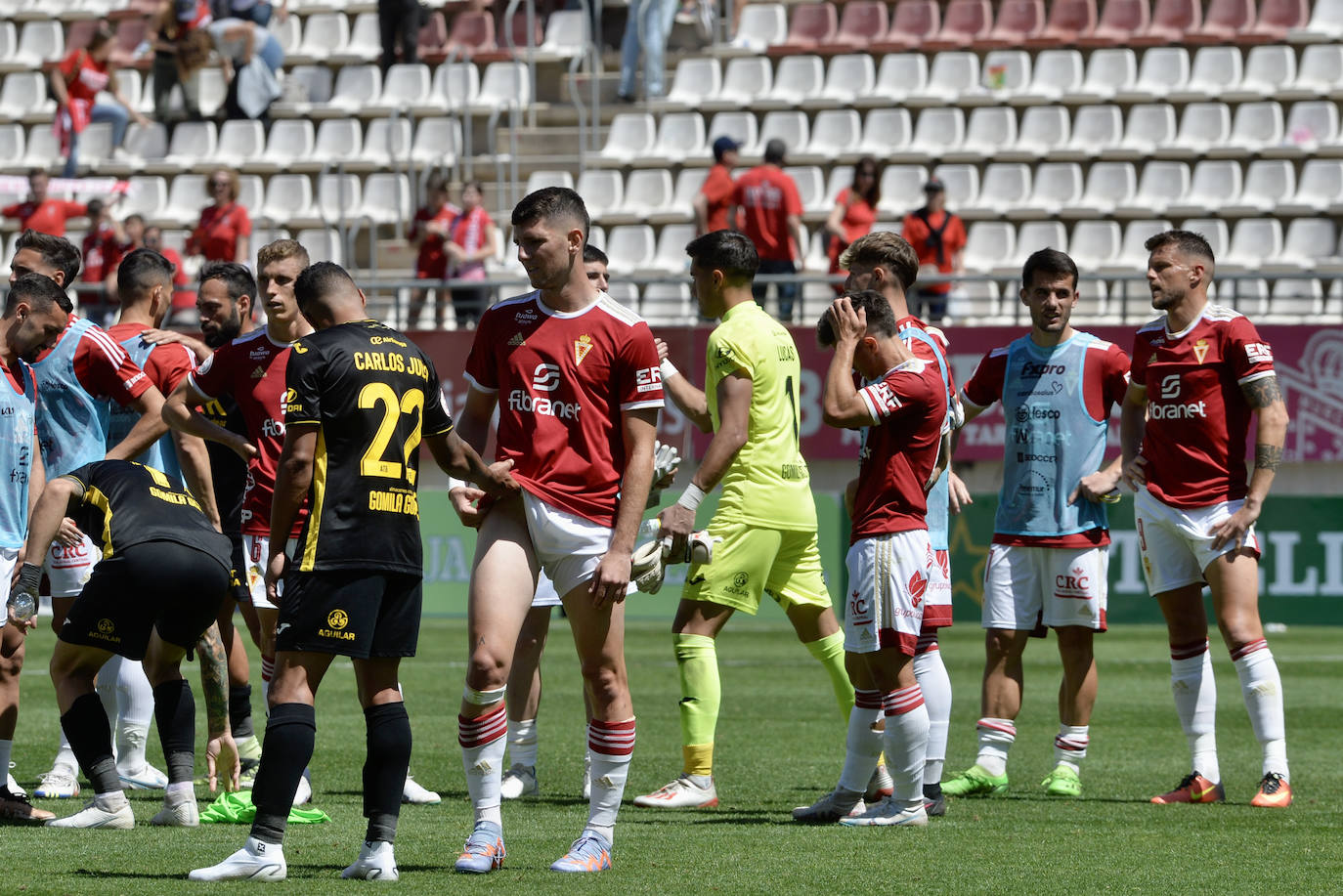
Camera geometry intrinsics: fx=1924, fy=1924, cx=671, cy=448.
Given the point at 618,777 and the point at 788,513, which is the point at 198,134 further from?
the point at 618,777

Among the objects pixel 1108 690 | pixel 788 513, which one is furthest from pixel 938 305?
pixel 788 513

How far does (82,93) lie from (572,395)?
20.9 m

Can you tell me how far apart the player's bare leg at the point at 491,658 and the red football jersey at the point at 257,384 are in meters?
1.53

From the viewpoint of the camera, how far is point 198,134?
86.3 feet

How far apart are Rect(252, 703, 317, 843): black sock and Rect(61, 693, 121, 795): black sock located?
1317 millimetres

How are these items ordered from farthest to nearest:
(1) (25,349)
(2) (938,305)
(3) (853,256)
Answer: (2) (938,305) < (3) (853,256) < (1) (25,349)

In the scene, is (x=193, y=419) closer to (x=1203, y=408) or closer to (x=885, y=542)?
(x=885, y=542)

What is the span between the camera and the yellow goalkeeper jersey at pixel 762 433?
27.3 ft

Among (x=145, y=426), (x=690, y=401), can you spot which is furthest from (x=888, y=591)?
(x=145, y=426)

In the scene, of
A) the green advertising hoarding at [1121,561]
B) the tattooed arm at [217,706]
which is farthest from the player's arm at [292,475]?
the green advertising hoarding at [1121,561]

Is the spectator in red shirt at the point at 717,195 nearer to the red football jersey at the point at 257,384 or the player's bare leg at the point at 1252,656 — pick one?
the player's bare leg at the point at 1252,656

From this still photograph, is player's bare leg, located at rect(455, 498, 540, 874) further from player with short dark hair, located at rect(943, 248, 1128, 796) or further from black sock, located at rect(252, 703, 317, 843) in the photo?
player with short dark hair, located at rect(943, 248, 1128, 796)

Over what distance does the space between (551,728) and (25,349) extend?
444 cm

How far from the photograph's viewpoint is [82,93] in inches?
1005
